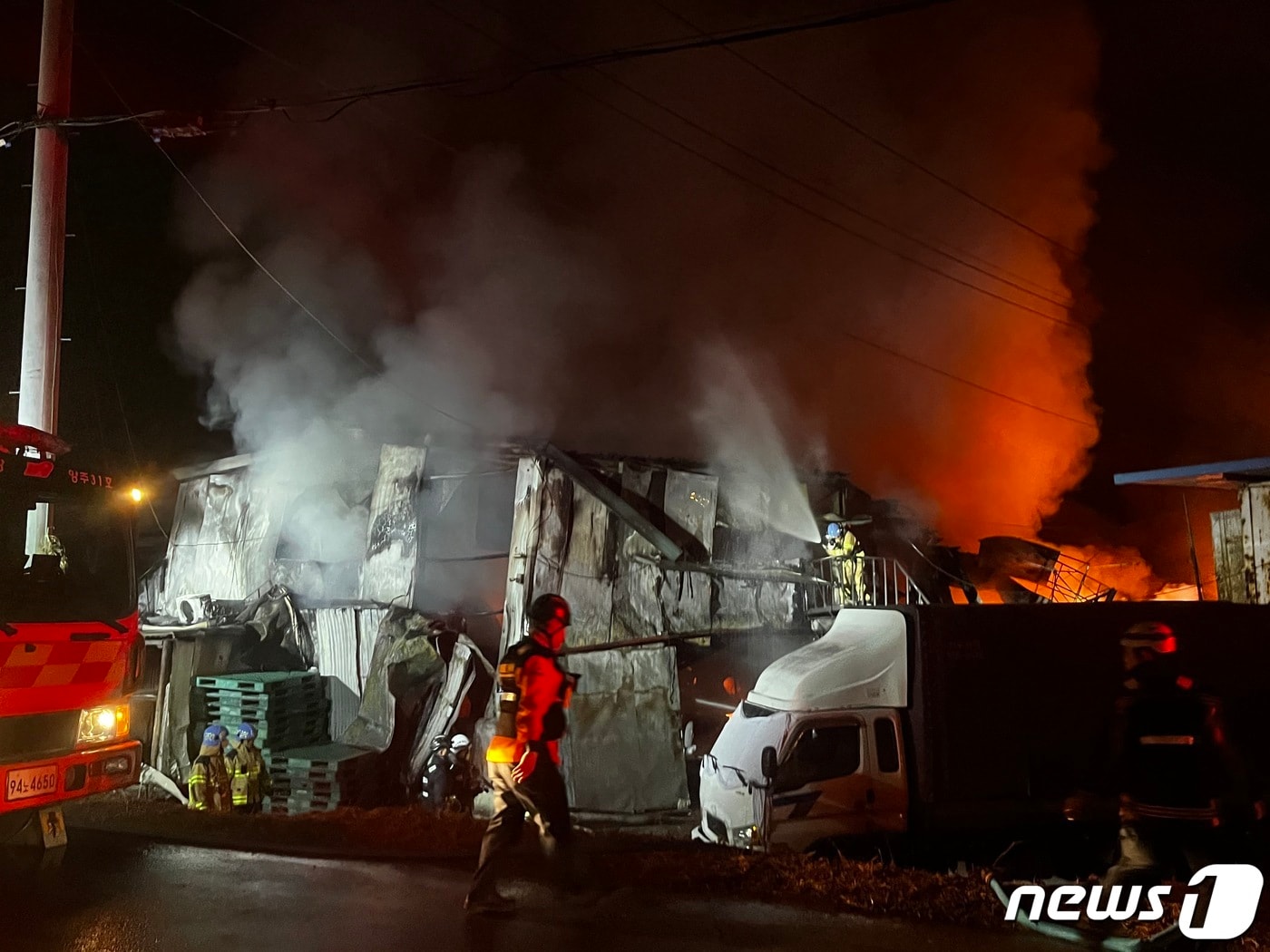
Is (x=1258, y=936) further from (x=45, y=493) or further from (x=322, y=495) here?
(x=322, y=495)

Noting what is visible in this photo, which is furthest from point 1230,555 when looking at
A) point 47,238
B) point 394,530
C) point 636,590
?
point 47,238

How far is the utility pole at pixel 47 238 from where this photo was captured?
28.9 feet

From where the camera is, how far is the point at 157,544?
16.3m

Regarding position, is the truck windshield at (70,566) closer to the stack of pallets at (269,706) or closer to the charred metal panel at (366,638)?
the stack of pallets at (269,706)

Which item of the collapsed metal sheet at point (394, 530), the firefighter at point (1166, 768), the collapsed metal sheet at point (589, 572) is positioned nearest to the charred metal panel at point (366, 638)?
the collapsed metal sheet at point (394, 530)

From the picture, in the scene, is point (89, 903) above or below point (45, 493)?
below

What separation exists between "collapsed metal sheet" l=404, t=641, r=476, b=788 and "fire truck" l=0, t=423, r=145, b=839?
4.40 m

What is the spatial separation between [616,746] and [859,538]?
194 inches

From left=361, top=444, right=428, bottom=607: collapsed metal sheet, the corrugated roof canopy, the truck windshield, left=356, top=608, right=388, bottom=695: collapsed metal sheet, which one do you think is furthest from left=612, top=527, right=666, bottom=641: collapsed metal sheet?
the corrugated roof canopy

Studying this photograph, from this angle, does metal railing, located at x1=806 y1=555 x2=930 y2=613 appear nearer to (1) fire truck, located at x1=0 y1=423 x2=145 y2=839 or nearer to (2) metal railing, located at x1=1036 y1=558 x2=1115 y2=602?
(2) metal railing, located at x1=1036 y1=558 x2=1115 y2=602

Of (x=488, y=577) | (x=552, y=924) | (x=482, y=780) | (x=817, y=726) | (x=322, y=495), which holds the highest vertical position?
(x=322, y=495)

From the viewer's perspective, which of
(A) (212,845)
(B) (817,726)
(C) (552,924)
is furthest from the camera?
(B) (817,726)

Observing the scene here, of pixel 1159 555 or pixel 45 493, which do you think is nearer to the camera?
pixel 45 493

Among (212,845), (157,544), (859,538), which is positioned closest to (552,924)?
(212,845)
